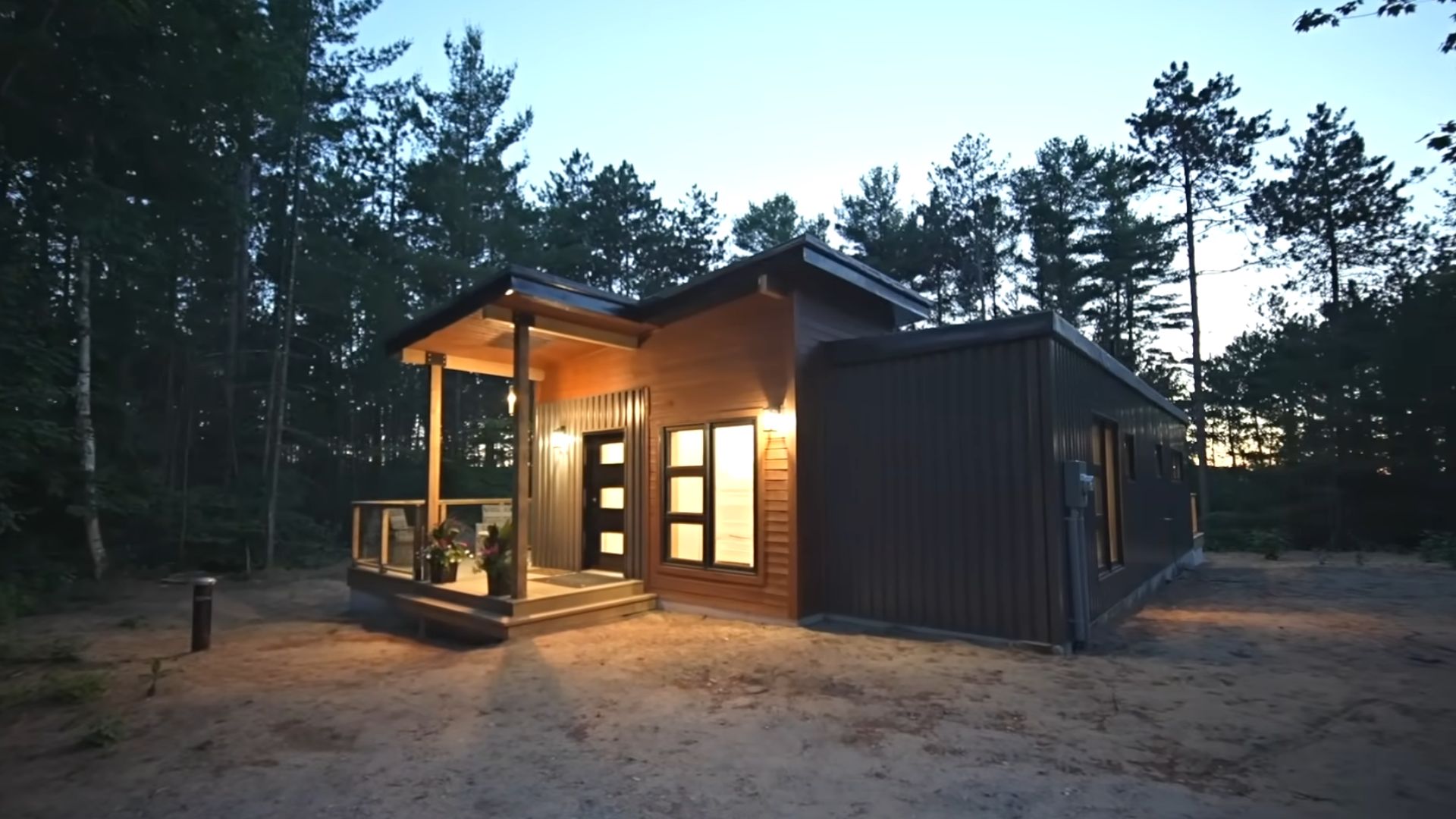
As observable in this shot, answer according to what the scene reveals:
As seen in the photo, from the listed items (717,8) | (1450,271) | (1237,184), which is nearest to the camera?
(717,8)

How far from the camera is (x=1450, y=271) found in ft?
53.7

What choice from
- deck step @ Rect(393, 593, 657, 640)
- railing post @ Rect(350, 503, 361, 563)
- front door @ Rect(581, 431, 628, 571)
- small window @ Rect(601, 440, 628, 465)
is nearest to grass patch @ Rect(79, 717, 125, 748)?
deck step @ Rect(393, 593, 657, 640)

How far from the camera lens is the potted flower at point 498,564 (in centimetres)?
699

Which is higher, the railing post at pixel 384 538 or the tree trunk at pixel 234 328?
the tree trunk at pixel 234 328

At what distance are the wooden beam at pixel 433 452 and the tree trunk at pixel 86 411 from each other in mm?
6978

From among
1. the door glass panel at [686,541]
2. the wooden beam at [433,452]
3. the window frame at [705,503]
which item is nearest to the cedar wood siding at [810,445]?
the window frame at [705,503]

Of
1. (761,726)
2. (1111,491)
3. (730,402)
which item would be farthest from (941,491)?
(761,726)

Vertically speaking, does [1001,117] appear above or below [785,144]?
above

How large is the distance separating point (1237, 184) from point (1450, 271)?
197 inches

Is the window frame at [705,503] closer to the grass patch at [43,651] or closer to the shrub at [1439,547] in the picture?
the grass patch at [43,651]

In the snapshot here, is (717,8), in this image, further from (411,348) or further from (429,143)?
(429,143)

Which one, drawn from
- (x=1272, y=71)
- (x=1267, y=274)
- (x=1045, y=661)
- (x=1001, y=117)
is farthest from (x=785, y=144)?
(x=1045, y=661)

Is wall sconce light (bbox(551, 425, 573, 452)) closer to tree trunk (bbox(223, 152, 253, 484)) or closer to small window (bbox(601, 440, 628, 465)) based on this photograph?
small window (bbox(601, 440, 628, 465))

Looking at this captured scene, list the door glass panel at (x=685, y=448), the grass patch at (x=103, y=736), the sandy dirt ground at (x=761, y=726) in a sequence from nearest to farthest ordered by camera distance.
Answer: the sandy dirt ground at (x=761, y=726) → the grass patch at (x=103, y=736) → the door glass panel at (x=685, y=448)
